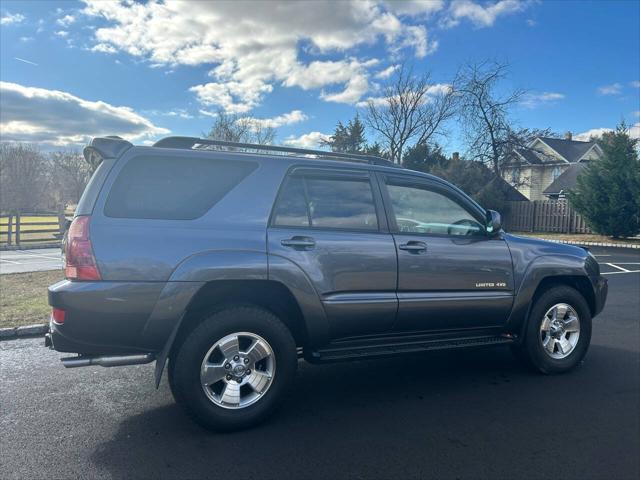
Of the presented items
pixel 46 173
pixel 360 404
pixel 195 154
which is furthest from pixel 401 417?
pixel 46 173

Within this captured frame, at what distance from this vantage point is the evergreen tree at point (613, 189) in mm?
20119

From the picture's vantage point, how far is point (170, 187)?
330 cm

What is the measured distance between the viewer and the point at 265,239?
3.38 meters

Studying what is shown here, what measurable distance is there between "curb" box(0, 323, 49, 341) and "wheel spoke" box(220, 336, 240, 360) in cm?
353

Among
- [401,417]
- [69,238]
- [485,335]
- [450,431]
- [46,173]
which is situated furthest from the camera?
[46,173]

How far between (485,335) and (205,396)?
260cm

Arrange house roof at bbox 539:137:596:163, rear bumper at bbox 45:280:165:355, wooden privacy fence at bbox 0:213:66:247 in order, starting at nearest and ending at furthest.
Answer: rear bumper at bbox 45:280:165:355, wooden privacy fence at bbox 0:213:66:247, house roof at bbox 539:137:596:163

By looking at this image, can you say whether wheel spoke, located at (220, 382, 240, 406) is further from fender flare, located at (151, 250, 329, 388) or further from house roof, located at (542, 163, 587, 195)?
house roof, located at (542, 163, 587, 195)

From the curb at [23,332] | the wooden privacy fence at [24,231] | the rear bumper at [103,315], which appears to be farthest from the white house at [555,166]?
the rear bumper at [103,315]

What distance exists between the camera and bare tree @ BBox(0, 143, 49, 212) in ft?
143

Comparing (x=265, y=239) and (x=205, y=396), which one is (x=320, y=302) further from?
(x=205, y=396)

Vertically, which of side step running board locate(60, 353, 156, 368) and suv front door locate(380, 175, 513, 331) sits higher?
suv front door locate(380, 175, 513, 331)

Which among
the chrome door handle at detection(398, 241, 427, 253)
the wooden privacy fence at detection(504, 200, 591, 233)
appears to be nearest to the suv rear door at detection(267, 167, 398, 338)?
the chrome door handle at detection(398, 241, 427, 253)

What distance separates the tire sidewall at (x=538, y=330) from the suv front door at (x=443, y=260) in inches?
14.8
